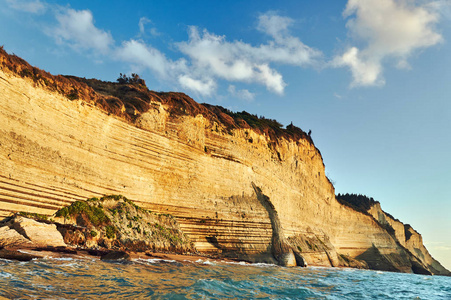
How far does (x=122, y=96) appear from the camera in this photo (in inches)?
1019

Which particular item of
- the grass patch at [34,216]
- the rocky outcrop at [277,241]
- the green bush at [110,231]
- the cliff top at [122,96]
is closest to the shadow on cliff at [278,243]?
the rocky outcrop at [277,241]

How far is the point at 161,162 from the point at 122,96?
7.10 m

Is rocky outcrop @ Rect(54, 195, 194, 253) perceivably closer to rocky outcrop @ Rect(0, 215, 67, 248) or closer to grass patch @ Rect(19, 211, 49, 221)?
grass patch @ Rect(19, 211, 49, 221)

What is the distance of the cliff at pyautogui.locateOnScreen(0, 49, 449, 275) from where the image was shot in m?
16.0

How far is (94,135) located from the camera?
65.6ft

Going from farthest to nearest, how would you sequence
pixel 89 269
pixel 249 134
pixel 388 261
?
1. pixel 388 261
2. pixel 249 134
3. pixel 89 269

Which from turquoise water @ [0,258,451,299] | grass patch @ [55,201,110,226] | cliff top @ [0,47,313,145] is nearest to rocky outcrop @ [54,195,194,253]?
grass patch @ [55,201,110,226]

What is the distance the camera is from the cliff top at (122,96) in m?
17.5

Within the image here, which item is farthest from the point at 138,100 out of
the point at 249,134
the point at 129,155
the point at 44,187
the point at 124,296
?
the point at 124,296

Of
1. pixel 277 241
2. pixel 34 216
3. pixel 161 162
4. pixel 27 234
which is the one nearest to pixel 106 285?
pixel 27 234

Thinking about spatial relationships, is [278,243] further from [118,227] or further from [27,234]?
[27,234]

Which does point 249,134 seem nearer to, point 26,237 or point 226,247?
point 226,247

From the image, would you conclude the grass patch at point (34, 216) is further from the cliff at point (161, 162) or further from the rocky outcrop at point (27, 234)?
the rocky outcrop at point (27, 234)

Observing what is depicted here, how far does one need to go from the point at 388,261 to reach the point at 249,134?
39.8 meters
